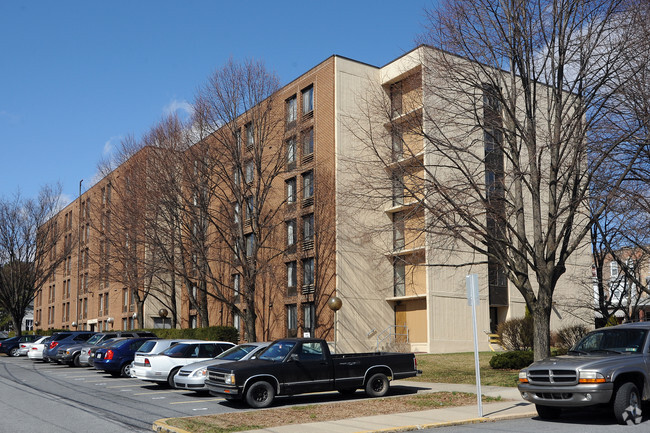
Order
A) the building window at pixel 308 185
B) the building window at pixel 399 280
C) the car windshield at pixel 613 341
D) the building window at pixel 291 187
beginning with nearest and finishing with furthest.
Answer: the car windshield at pixel 613 341 < the building window at pixel 399 280 < the building window at pixel 308 185 < the building window at pixel 291 187

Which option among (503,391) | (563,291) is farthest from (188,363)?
(563,291)

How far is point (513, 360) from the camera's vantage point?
23000 mm

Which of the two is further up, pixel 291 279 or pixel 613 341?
pixel 291 279

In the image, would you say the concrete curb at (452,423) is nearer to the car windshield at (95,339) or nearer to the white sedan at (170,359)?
the white sedan at (170,359)

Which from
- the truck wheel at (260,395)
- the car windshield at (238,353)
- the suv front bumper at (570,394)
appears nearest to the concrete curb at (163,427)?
the truck wheel at (260,395)

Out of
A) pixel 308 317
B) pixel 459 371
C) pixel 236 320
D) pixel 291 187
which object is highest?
pixel 291 187

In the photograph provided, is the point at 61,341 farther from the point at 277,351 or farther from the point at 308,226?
the point at 277,351

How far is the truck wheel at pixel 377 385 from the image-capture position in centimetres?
1686

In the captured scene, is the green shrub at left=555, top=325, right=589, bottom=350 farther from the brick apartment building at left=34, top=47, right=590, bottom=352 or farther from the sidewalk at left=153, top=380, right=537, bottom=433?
the sidewalk at left=153, top=380, right=537, bottom=433

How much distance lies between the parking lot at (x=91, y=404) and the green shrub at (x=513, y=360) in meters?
10.9

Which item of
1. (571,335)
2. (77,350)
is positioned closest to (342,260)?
(571,335)

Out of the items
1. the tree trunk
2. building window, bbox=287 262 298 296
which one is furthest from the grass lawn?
building window, bbox=287 262 298 296

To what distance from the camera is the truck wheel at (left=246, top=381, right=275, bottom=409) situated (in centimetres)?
1499

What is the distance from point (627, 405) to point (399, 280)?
84.2ft
